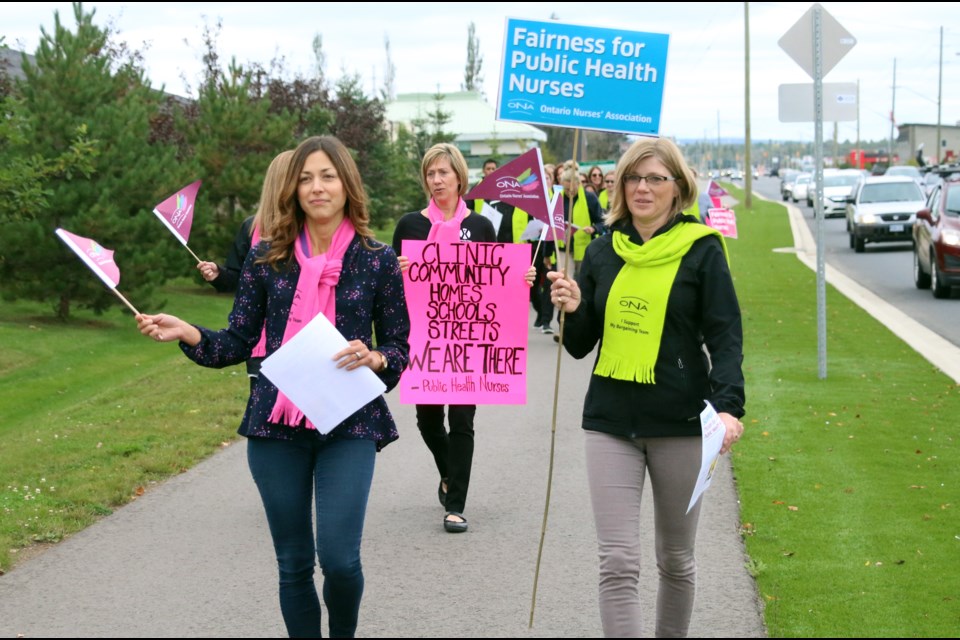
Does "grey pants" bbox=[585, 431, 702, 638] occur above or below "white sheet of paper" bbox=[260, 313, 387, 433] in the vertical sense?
below

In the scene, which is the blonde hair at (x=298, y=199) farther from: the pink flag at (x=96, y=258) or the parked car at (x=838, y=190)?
the parked car at (x=838, y=190)

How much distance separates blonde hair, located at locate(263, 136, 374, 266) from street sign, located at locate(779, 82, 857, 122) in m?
8.47

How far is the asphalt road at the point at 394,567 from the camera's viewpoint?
17.0 ft

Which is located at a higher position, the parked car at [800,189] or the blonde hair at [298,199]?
the parked car at [800,189]

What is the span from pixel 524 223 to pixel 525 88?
8830mm

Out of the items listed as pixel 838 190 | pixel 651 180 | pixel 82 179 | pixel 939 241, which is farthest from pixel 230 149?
pixel 838 190

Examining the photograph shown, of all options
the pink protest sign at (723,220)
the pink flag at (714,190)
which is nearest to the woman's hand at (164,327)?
the pink protest sign at (723,220)

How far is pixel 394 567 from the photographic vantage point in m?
6.07

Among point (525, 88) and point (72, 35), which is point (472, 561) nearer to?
point (525, 88)

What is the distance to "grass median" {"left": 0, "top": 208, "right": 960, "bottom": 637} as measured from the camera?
18.6 ft

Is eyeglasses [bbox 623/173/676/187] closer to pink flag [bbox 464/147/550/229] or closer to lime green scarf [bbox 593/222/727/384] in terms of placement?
lime green scarf [bbox 593/222/727/384]

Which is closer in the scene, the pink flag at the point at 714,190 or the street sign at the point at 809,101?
the street sign at the point at 809,101

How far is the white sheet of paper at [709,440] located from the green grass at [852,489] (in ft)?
3.72

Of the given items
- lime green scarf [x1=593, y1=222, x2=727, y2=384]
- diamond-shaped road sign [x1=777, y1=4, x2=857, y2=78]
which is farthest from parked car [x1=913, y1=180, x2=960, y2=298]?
lime green scarf [x1=593, y1=222, x2=727, y2=384]
